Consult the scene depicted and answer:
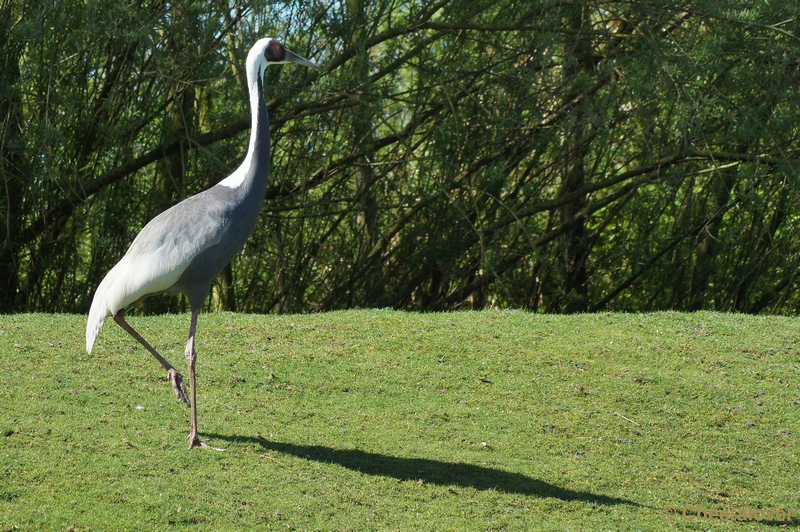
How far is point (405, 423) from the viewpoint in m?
6.07

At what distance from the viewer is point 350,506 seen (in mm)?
4930

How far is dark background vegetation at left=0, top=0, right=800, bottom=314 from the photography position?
830 cm

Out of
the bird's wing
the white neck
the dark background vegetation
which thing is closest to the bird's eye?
the white neck

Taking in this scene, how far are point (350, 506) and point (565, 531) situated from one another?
1.09 meters

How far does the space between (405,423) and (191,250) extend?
1.73 meters

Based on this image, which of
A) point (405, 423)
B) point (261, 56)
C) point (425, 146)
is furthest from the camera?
point (425, 146)

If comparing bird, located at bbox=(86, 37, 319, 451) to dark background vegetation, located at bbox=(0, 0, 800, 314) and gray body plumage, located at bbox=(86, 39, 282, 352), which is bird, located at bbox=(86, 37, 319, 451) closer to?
gray body plumage, located at bbox=(86, 39, 282, 352)

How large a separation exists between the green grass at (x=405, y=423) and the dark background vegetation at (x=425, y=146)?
1759mm

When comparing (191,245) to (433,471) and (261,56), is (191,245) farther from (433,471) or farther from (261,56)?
(433,471)

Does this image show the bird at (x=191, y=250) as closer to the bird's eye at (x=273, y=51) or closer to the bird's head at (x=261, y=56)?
the bird's head at (x=261, y=56)

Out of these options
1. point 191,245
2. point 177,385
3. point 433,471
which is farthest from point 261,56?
point 433,471

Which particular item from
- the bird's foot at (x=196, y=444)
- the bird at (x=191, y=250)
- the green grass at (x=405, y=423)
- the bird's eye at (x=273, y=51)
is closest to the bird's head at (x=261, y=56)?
the bird's eye at (x=273, y=51)

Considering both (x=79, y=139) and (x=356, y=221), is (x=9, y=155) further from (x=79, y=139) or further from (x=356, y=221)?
(x=356, y=221)

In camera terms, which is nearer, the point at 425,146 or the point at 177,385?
the point at 177,385
